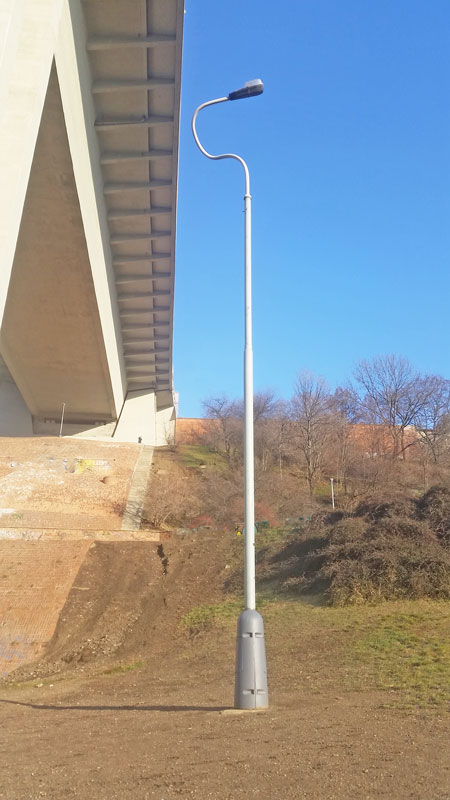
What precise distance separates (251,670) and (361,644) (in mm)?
4480

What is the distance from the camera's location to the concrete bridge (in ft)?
40.5

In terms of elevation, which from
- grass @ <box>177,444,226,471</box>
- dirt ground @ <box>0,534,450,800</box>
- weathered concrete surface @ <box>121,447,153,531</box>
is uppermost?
grass @ <box>177,444,226,471</box>

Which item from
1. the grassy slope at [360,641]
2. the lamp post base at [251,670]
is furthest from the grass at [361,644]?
the lamp post base at [251,670]

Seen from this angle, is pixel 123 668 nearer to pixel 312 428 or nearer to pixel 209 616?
pixel 209 616

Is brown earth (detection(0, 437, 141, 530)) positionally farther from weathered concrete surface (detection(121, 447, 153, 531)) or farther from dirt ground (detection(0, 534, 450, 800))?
dirt ground (detection(0, 534, 450, 800))

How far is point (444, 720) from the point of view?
6395mm

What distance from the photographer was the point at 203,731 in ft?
21.1

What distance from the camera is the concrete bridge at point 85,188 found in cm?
1236

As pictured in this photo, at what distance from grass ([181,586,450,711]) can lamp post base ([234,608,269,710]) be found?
160 cm

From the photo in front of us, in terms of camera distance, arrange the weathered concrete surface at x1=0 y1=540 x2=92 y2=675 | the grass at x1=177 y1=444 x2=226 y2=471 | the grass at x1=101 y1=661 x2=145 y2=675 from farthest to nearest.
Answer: the grass at x1=177 y1=444 x2=226 y2=471 < the weathered concrete surface at x1=0 y1=540 x2=92 y2=675 < the grass at x1=101 y1=661 x2=145 y2=675

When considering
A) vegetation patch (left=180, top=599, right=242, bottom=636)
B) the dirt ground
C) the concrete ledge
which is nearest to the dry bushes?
vegetation patch (left=180, top=599, right=242, bottom=636)

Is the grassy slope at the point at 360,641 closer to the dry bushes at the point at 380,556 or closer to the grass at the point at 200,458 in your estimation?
the dry bushes at the point at 380,556

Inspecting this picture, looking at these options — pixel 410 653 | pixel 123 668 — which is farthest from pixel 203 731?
pixel 123 668

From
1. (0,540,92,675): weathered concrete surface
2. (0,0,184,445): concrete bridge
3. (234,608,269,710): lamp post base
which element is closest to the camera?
(234,608,269,710): lamp post base
